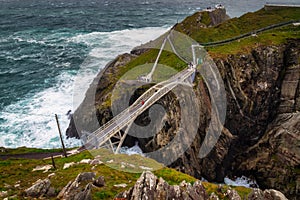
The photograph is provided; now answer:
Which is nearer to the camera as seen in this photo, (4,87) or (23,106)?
(23,106)

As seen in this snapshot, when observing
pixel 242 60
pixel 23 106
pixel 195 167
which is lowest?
pixel 195 167

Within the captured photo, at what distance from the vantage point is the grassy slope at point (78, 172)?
26328 mm

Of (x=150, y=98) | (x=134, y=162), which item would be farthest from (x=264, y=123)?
(x=134, y=162)

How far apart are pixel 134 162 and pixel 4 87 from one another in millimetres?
55021

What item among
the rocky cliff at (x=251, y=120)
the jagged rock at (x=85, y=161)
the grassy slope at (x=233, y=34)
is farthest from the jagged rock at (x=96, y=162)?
the grassy slope at (x=233, y=34)

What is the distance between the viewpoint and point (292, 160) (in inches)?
1827

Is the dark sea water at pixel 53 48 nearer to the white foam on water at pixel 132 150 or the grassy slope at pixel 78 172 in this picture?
the white foam on water at pixel 132 150

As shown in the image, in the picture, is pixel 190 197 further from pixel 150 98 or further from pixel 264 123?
pixel 264 123

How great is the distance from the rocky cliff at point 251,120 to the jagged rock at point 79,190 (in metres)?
22.7

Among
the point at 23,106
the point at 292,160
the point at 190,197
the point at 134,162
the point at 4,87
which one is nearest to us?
the point at 190,197

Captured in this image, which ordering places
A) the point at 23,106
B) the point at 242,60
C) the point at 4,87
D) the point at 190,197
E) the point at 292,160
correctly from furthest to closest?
the point at 4,87 < the point at 23,106 < the point at 242,60 < the point at 292,160 < the point at 190,197

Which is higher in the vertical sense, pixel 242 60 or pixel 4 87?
pixel 242 60

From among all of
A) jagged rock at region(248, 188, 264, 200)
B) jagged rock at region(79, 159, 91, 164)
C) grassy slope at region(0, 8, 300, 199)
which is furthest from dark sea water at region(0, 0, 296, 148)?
jagged rock at region(248, 188, 264, 200)

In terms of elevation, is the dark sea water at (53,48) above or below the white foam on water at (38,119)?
above
